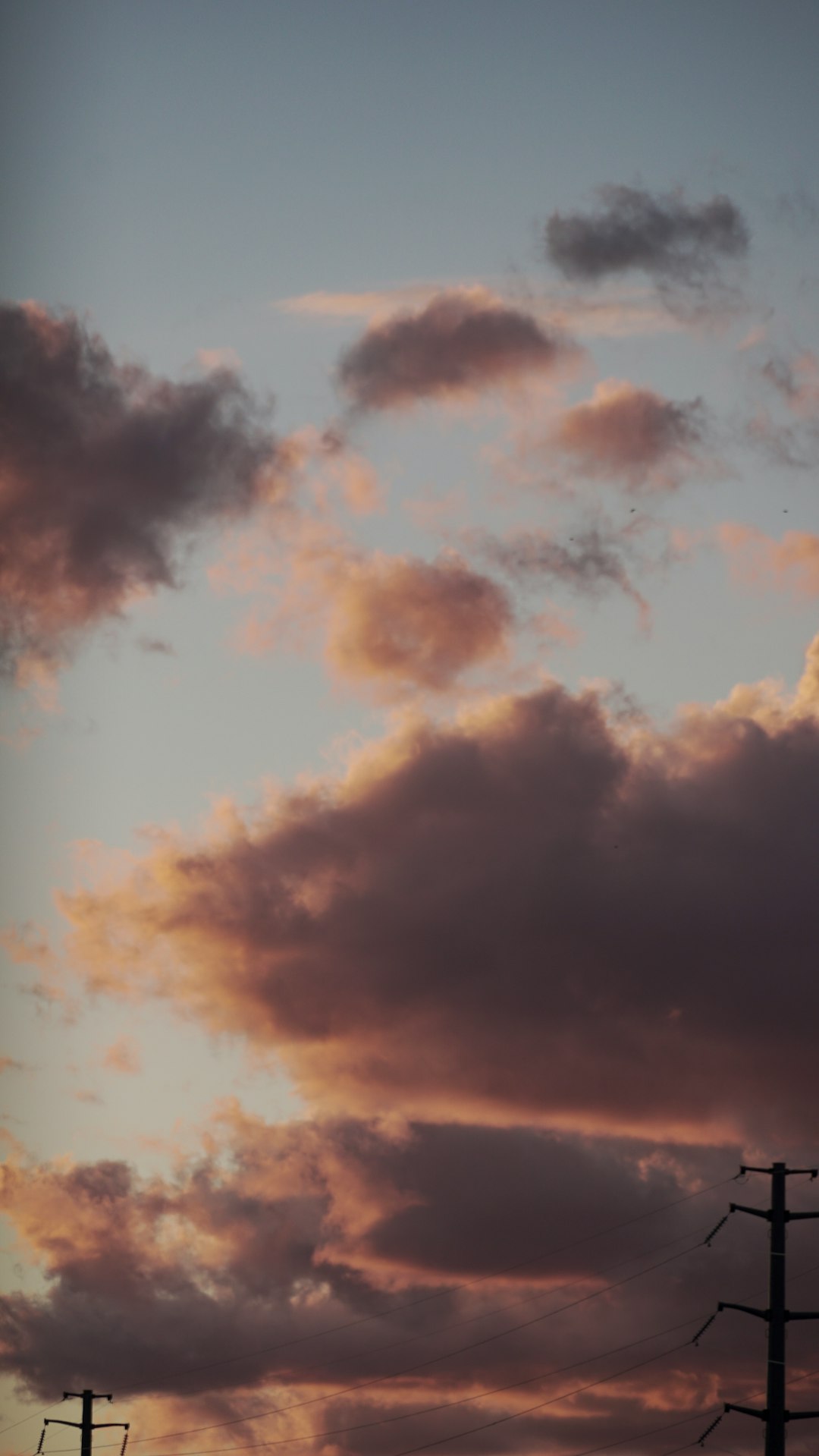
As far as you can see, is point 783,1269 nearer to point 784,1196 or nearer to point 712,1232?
point 784,1196

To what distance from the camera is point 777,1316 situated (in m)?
59.4

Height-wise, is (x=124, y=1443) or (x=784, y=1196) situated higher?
(x=784, y=1196)

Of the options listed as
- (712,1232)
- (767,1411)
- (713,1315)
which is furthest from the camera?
(712,1232)

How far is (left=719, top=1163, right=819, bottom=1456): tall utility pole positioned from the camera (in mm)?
57469

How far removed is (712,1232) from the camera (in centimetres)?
6706

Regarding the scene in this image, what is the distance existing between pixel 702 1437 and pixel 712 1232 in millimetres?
9349

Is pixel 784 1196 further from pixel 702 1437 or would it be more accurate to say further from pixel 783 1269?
pixel 702 1437

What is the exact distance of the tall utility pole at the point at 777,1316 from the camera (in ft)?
189

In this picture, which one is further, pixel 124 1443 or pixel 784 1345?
pixel 124 1443

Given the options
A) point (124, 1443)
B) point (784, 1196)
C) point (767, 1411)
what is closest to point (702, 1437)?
point (767, 1411)

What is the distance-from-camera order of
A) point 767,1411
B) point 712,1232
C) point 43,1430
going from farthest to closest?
1. point 43,1430
2. point 712,1232
3. point 767,1411

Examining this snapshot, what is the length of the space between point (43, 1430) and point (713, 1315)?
62.8m

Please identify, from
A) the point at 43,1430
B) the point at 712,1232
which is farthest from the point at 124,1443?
the point at 712,1232

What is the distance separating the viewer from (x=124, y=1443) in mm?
111188
